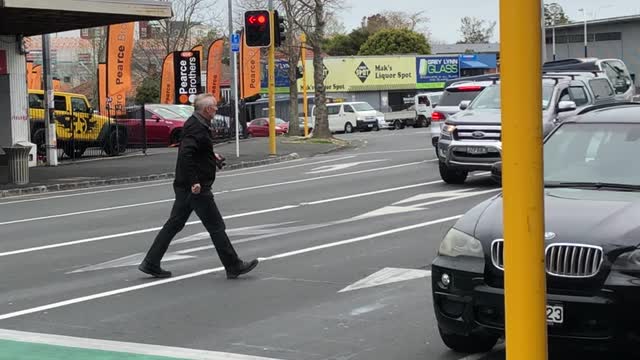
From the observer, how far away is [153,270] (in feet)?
30.2

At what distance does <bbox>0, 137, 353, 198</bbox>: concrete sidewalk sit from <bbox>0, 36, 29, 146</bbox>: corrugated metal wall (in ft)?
3.91

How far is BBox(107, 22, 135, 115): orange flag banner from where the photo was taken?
1255 inches

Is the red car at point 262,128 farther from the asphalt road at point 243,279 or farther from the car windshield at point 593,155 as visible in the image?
the car windshield at point 593,155

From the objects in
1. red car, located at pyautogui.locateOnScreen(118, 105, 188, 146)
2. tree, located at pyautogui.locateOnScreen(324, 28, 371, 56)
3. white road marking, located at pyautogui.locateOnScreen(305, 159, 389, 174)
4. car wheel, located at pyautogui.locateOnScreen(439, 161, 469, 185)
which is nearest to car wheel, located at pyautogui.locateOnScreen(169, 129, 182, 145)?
red car, located at pyautogui.locateOnScreen(118, 105, 188, 146)

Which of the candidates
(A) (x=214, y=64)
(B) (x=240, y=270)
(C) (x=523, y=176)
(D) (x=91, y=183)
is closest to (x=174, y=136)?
(A) (x=214, y=64)

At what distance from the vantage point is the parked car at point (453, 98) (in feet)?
69.1

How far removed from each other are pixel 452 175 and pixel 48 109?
1263cm

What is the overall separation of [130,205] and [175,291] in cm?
760

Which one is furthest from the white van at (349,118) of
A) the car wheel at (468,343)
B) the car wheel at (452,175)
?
the car wheel at (468,343)

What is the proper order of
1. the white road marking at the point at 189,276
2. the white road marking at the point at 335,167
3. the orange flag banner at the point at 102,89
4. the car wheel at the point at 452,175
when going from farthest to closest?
the orange flag banner at the point at 102,89, the white road marking at the point at 335,167, the car wheel at the point at 452,175, the white road marking at the point at 189,276

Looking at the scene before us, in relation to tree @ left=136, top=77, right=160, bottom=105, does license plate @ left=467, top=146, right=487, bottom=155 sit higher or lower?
lower

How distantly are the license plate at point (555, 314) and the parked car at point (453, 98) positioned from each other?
15.9 m

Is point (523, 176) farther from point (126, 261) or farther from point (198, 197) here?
point (126, 261)

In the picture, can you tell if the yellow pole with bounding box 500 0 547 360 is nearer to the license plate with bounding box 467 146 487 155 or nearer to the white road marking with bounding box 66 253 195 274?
the white road marking with bounding box 66 253 195 274
